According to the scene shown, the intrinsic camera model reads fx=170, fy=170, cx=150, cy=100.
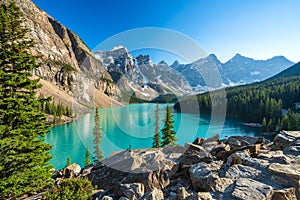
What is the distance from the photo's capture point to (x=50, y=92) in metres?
104

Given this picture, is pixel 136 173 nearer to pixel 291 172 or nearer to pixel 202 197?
pixel 202 197

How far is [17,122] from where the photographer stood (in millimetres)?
8336

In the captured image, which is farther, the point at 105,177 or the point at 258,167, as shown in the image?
the point at 105,177

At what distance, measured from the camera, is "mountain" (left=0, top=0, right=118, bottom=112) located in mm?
123875

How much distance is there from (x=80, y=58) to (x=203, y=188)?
210 metres

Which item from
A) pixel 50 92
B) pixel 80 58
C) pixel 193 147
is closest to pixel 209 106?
pixel 193 147

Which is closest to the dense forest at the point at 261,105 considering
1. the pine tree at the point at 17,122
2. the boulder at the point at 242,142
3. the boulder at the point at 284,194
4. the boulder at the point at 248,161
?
Result: the boulder at the point at 242,142

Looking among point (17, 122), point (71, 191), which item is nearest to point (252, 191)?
point (71, 191)

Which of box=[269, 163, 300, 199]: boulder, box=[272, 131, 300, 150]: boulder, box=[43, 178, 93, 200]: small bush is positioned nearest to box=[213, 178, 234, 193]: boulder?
box=[269, 163, 300, 199]: boulder

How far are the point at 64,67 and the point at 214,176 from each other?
6448 inches

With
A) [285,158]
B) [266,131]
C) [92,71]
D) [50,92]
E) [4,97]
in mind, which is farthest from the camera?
[92,71]

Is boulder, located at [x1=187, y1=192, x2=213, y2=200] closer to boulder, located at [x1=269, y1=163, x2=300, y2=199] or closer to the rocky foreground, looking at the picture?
the rocky foreground

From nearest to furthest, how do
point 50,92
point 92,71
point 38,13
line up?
point 50,92
point 38,13
point 92,71

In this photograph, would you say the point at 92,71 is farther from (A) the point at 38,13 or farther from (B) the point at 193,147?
(B) the point at 193,147
